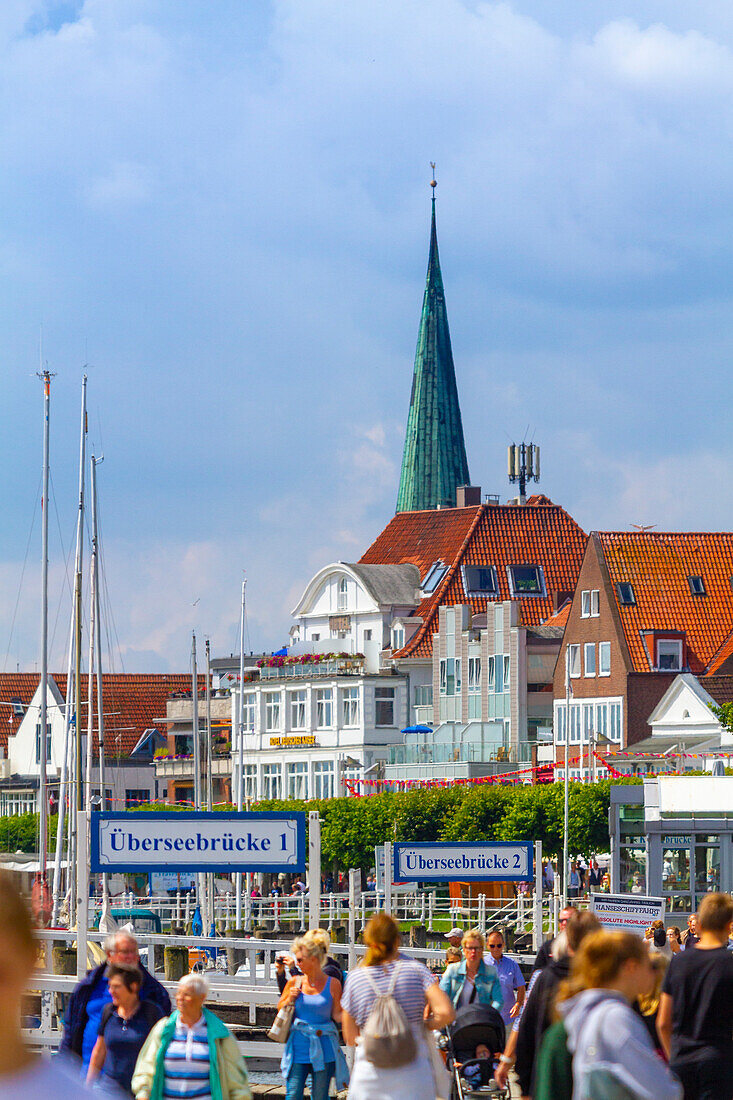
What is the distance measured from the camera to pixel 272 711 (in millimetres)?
101000

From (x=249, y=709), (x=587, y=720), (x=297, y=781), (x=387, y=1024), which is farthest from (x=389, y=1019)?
(x=249, y=709)

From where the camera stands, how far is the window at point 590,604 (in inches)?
3216

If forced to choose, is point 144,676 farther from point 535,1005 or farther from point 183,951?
point 535,1005

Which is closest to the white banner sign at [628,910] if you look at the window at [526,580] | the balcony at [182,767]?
the window at [526,580]

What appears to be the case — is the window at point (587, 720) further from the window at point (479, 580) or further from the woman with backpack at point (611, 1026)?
the woman with backpack at point (611, 1026)

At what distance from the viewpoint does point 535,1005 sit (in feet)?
34.3

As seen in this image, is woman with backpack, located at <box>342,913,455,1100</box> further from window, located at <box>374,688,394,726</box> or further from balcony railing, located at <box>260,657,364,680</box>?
balcony railing, located at <box>260,657,364,680</box>

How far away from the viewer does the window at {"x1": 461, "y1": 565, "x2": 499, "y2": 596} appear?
94.6 meters

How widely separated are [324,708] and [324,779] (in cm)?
333

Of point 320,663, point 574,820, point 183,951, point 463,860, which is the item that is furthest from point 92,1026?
point 320,663

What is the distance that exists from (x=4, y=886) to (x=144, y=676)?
126 m

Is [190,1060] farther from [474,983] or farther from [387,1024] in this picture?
[474,983]

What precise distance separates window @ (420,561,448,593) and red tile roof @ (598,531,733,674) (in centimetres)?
1545

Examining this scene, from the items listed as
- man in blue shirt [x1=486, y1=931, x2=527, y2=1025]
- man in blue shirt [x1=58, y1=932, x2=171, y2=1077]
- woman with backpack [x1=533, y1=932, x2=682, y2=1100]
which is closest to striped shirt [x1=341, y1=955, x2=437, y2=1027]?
man in blue shirt [x1=58, y1=932, x2=171, y2=1077]
